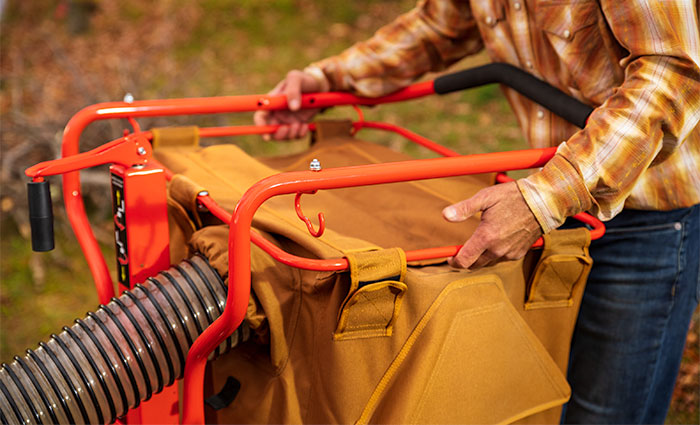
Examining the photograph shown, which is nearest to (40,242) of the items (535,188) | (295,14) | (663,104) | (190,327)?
(190,327)

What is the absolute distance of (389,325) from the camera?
1389mm

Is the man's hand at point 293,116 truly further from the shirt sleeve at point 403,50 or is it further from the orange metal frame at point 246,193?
the orange metal frame at point 246,193

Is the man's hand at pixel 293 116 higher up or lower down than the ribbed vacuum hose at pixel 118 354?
higher up

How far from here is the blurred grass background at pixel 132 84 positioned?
3.93 m

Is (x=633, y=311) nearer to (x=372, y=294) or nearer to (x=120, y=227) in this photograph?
(x=372, y=294)

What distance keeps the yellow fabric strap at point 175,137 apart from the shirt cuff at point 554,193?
102 centimetres

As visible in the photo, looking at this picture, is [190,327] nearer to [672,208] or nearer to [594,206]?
[594,206]

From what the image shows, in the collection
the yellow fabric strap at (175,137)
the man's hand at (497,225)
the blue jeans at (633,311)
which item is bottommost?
the blue jeans at (633,311)

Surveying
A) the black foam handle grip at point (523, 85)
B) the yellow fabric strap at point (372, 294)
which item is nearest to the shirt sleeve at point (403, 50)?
the black foam handle grip at point (523, 85)

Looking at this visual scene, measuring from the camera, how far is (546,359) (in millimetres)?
1603

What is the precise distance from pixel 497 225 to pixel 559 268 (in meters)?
0.25

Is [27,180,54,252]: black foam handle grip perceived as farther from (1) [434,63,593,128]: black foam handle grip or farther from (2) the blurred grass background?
(2) the blurred grass background

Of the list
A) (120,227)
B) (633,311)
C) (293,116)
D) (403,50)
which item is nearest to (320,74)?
(293,116)

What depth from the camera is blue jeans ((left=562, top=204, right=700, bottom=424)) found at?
1.84 meters
